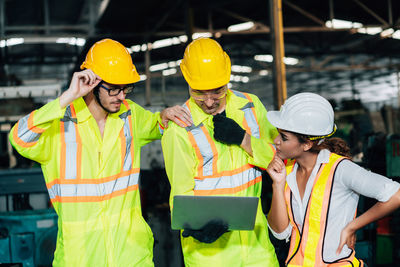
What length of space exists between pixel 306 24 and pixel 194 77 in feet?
51.1

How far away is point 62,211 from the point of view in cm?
234

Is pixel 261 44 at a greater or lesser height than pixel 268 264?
greater

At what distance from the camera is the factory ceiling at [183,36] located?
12781mm

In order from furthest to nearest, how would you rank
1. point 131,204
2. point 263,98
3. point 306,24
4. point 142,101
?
point 263,98 < point 142,101 < point 306,24 < point 131,204

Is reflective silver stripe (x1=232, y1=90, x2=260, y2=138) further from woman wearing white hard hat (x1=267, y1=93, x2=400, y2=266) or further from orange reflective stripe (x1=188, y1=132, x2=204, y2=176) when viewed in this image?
orange reflective stripe (x1=188, y1=132, x2=204, y2=176)

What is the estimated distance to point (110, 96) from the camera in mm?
2482

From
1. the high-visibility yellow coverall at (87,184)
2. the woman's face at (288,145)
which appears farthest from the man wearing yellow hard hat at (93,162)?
the woman's face at (288,145)

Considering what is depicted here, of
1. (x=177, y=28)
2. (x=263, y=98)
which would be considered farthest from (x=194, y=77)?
(x=263, y=98)

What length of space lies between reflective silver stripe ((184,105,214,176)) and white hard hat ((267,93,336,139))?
353mm

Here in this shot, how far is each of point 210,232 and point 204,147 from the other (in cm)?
44

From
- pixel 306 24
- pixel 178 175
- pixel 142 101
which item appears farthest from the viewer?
pixel 142 101

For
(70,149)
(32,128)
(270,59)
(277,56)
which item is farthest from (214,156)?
(270,59)

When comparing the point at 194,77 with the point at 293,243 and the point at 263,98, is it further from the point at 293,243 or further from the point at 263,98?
the point at 263,98

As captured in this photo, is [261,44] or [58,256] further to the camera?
[261,44]
